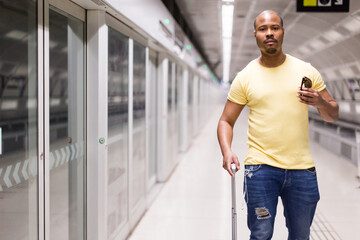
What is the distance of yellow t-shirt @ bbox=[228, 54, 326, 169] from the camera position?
2.10 meters

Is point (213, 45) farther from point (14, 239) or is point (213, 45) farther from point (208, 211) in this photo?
point (14, 239)

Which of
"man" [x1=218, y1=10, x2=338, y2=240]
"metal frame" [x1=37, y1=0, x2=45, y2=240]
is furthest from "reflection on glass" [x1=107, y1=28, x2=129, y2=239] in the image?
"man" [x1=218, y1=10, x2=338, y2=240]

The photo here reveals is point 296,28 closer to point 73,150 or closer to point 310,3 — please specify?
point 310,3

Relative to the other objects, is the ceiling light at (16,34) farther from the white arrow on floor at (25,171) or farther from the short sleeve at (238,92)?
the short sleeve at (238,92)

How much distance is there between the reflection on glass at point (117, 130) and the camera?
11.4ft

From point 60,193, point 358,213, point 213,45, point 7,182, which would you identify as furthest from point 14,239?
point 213,45

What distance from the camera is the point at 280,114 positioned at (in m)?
2.10

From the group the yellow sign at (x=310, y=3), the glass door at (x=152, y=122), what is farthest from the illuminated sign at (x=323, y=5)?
the glass door at (x=152, y=122)

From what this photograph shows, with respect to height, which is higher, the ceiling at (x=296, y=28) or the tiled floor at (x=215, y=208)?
the ceiling at (x=296, y=28)

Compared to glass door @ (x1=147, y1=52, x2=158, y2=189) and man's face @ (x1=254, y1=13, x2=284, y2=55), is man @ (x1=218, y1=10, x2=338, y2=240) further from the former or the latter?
glass door @ (x1=147, y1=52, x2=158, y2=189)

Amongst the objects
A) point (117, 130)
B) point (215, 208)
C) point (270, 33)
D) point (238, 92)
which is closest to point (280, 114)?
point (238, 92)

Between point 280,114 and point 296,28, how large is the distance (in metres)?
8.21

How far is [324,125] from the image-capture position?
11.6 m

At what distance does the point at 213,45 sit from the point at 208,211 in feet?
31.6
